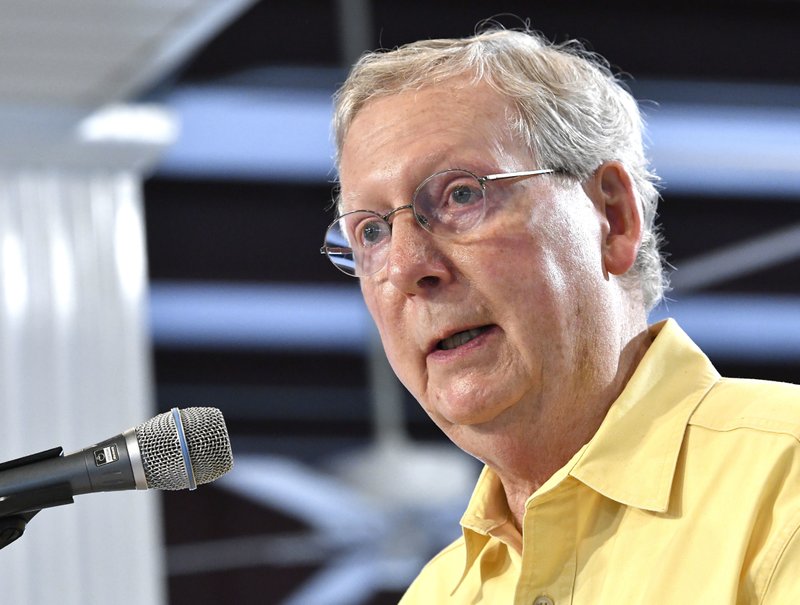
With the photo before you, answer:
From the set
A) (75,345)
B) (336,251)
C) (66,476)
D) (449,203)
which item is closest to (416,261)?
(449,203)

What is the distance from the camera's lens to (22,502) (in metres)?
1.25

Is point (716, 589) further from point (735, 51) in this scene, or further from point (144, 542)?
point (735, 51)

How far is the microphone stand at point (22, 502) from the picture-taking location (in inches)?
48.9

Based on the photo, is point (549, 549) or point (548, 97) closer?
point (549, 549)

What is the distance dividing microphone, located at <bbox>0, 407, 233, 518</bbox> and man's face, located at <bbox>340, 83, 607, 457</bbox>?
327 millimetres

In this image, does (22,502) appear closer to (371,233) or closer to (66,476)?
(66,476)

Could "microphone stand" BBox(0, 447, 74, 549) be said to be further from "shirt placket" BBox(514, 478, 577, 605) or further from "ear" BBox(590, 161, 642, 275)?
"ear" BBox(590, 161, 642, 275)

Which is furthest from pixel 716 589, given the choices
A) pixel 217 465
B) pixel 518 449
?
pixel 217 465

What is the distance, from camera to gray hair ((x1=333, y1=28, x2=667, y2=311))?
5.09ft

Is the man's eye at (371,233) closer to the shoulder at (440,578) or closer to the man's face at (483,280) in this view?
the man's face at (483,280)

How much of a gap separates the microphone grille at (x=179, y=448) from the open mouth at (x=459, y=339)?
0.93 feet

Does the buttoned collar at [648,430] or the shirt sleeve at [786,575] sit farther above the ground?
the buttoned collar at [648,430]

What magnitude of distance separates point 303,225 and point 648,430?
712 cm

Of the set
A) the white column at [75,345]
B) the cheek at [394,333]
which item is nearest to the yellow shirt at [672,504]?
the cheek at [394,333]
